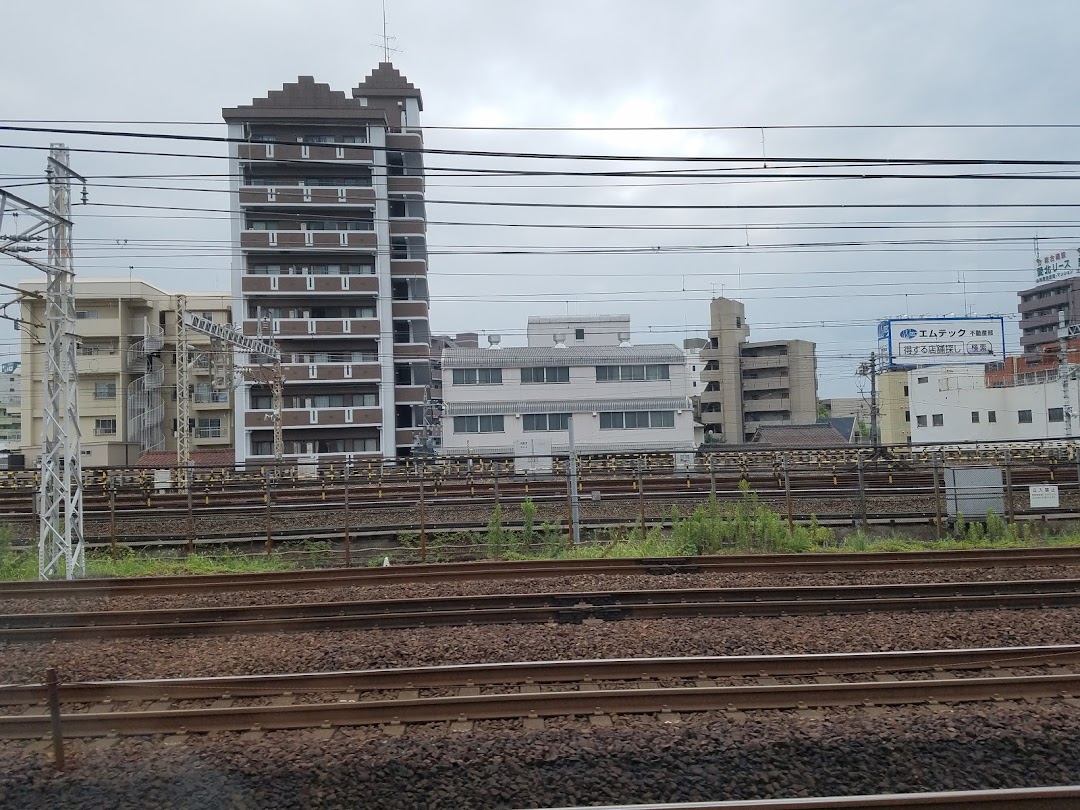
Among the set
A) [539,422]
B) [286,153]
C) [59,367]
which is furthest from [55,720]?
[286,153]

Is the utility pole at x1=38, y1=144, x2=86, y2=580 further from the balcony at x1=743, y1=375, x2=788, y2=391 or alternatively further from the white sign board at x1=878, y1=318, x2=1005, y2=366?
the balcony at x1=743, y1=375, x2=788, y2=391

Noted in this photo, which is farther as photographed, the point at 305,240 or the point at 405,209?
the point at 405,209

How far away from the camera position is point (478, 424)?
3225cm

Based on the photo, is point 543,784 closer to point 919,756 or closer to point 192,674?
point 919,756

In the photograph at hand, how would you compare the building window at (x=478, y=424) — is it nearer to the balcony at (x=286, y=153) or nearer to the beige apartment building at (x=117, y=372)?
the beige apartment building at (x=117, y=372)

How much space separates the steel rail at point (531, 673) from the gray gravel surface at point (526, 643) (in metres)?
0.42

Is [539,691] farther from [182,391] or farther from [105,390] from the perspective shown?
[105,390]

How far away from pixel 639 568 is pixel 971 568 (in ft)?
15.0

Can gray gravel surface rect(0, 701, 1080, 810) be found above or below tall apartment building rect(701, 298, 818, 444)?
below

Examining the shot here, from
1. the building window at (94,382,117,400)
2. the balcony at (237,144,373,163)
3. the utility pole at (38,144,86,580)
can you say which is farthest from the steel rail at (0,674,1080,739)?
the building window at (94,382,117,400)

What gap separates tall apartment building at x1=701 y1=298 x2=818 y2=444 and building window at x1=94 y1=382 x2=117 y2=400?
111 ft

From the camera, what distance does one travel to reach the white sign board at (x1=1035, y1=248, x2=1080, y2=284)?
53875mm

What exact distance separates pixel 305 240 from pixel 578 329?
45.2 ft

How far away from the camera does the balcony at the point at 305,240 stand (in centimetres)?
3341
